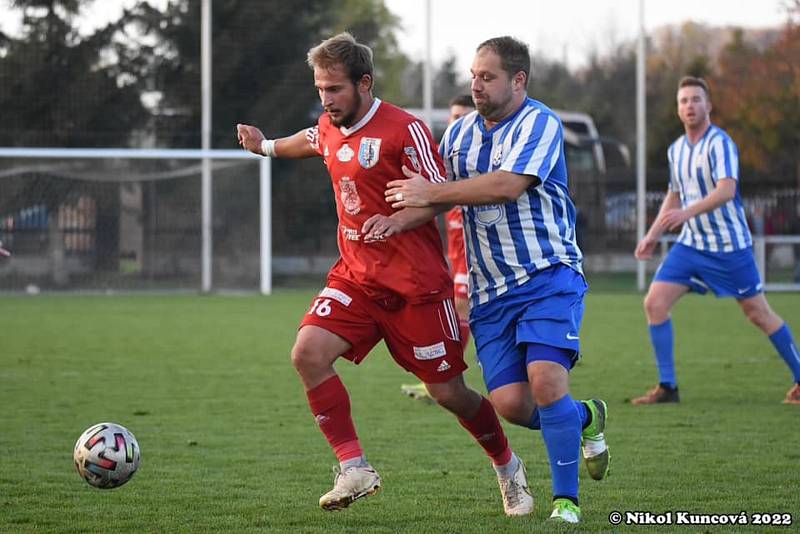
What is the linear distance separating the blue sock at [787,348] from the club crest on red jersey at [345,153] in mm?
4653

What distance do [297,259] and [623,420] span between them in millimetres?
16839

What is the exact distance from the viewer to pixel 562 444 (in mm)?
5000

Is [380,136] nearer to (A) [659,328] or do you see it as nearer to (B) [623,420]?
(B) [623,420]

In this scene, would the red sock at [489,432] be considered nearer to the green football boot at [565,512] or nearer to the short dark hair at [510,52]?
the green football boot at [565,512]

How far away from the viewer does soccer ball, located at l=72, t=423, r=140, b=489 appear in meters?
5.23

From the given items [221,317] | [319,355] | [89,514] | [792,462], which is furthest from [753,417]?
[221,317]

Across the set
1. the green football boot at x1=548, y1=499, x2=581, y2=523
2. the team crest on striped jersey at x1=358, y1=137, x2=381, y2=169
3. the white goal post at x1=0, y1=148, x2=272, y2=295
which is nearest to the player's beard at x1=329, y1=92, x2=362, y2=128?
the team crest on striped jersey at x1=358, y1=137, x2=381, y2=169

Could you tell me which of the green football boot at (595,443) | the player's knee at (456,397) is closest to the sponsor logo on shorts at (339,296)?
the player's knee at (456,397)

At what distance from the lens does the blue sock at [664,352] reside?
884 centimetres

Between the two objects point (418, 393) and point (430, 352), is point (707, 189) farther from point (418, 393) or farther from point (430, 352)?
point (430, 352)

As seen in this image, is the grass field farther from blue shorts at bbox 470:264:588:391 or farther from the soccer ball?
blue shorts at bbox 470:264:588:391

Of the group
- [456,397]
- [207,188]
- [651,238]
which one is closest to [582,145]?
[207,188]

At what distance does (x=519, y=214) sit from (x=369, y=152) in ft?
2.14

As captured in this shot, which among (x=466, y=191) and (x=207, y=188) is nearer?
(x=466, y=191)
